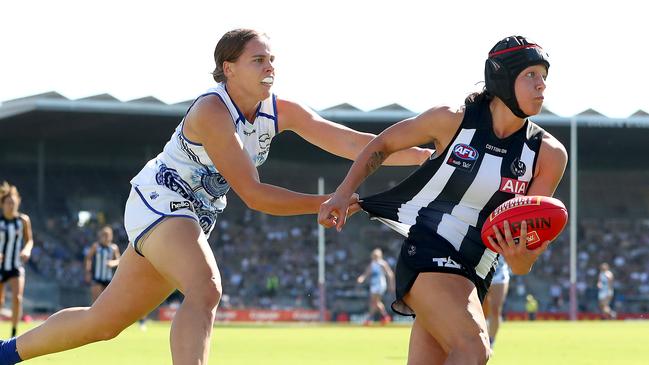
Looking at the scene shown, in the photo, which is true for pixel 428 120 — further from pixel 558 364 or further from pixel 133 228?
pixel 558 364

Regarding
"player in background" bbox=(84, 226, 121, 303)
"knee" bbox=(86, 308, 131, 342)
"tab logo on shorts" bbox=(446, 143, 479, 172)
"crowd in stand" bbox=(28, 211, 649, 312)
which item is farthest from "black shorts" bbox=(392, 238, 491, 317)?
"crowd in stand" bbox=(28, 211, 649, 312)

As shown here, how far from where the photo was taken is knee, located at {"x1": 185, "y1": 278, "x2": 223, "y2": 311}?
265 inches

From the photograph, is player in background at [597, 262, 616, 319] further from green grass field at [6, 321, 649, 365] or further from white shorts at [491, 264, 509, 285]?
white shorts at [491, 264, 509, 285]

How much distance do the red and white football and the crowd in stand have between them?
127ft

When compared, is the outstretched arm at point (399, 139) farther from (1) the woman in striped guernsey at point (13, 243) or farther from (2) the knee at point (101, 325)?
(1) the woman in striped guernsey at point (13, 243)

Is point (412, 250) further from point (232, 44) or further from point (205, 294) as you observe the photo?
point (232, 44)

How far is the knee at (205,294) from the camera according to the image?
674cm

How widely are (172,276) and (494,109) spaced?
2067mm

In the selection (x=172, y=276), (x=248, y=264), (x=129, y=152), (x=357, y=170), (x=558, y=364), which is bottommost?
(x=248, y=264)

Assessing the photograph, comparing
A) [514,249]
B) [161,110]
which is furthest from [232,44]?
[161,110]

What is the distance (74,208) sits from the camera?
5200 cm

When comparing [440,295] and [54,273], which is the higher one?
[440,295]

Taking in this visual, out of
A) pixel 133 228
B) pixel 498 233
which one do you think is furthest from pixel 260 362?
pixel 498 233

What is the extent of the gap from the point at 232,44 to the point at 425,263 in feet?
5.65
